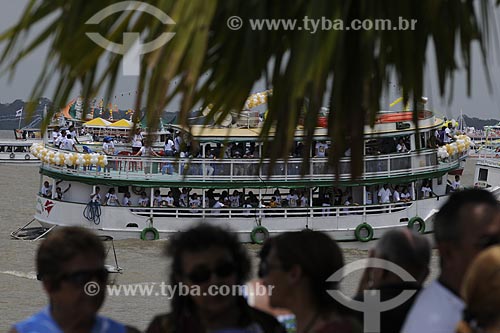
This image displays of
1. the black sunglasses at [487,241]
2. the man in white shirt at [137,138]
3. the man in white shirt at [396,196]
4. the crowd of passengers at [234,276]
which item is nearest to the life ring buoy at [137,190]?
the man in white shirt at [137,138]

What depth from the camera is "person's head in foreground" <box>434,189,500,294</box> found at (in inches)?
118

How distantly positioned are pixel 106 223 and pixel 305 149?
26.2 m

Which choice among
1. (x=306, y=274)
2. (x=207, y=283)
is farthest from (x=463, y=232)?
(x=207, y=283)

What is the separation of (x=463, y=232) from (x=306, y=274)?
527 mm

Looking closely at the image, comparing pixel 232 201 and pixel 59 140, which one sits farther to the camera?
pixel 59 140

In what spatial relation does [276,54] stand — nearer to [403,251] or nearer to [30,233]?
[403,251]

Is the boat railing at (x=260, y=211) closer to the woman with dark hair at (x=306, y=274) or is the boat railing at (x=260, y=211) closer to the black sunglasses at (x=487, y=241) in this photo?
the woman with dark hair at (x=306, y=274)

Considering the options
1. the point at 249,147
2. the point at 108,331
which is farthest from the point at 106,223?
the point at 108,331

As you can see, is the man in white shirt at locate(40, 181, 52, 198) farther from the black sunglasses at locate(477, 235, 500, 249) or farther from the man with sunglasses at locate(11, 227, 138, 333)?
the black sunglasses at locate(477, 235, 500, 249)

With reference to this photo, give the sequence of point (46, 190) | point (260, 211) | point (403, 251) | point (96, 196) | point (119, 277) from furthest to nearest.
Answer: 1. point (46, 190)
2. point (96, 196)
3. point (260, 211)
4. point (119, 277)
5. point (403, 251)

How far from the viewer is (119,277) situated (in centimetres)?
2264

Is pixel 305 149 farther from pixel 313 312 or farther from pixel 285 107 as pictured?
pixel 313 312

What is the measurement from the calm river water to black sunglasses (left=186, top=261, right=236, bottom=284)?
763 cm

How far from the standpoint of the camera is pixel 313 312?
10.0 feet
